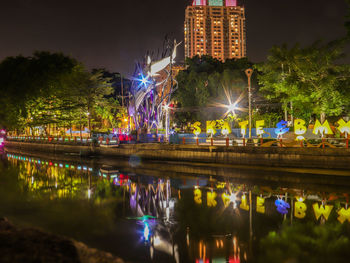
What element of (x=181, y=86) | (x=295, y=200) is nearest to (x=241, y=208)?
(x=295, y=200)

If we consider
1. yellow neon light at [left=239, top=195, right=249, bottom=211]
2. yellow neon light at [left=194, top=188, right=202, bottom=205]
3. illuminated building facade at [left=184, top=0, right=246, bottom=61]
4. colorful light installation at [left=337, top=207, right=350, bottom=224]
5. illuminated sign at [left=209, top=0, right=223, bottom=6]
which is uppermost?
illuminated sign at [left=209, top=0, right=223, bottom=6]

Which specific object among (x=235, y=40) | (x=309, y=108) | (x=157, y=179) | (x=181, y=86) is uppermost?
(x=235, y=40)

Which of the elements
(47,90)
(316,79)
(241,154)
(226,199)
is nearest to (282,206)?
(226,199)

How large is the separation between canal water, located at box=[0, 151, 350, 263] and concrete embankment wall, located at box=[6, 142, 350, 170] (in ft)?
2.17

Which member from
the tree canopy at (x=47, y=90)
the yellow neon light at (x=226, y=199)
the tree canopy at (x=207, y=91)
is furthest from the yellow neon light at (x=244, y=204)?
the tree canopy at (x=47, y=90)

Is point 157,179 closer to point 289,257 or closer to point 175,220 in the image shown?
point 175,220

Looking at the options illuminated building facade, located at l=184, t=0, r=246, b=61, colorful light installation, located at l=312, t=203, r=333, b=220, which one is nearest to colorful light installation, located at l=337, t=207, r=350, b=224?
colorful light installation, located at l=312, t=203, r=333, b=220

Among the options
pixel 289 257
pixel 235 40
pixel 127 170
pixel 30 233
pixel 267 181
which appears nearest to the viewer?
pixel 30 233

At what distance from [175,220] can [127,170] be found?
50.8 feet

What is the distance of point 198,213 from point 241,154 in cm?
1323

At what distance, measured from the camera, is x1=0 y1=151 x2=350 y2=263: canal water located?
8273 mm

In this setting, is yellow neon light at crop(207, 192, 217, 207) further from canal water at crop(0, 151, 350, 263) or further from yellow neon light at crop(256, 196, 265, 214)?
yellow neon light at crop(256, 196, 265, 214)

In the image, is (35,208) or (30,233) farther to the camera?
(35,208)

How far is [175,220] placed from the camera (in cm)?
1121
